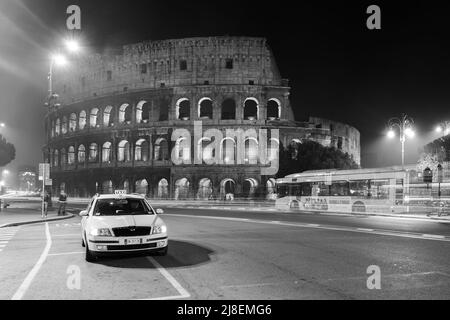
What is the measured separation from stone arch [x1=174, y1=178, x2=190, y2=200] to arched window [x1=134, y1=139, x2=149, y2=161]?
589cm

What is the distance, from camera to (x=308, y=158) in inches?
1964

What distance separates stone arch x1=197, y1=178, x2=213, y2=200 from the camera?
2089 inches

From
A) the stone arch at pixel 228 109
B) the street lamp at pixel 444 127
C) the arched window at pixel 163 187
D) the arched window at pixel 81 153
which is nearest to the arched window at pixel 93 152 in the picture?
the arched window at pixel 81 153

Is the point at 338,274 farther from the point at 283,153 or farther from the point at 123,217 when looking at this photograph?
the point at 283,153

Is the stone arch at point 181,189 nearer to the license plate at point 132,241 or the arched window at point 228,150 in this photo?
the arched window at point 228,150

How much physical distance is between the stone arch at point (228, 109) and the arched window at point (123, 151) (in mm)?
13001

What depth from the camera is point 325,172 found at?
29.4 meters

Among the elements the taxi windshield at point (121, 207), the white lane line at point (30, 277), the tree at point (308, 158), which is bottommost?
the white lane line at point (30, 277)

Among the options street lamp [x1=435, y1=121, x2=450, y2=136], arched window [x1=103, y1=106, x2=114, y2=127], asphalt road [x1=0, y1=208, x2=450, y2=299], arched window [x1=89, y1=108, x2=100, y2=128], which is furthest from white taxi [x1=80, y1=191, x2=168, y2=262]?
arched window [x1=89, y1=108, x2=100, y2=128]

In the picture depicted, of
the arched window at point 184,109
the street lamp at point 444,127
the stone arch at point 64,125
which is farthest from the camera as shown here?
the stone arch at point 64,125

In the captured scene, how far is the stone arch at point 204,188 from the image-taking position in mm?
53062

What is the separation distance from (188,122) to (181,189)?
8241 millimetres

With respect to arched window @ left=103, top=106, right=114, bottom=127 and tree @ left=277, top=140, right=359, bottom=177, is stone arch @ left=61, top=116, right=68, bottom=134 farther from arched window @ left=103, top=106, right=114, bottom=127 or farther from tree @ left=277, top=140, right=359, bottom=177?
tree @ left=277, top=140, right=359, bottom=177

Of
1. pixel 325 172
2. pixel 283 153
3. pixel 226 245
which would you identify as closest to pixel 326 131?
pixel 283 153
